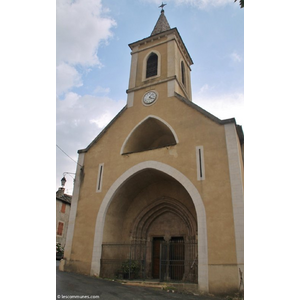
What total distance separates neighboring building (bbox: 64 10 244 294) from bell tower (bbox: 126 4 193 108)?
0.07m

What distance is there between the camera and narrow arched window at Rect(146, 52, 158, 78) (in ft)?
47.6

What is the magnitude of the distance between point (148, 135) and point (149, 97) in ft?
6.07

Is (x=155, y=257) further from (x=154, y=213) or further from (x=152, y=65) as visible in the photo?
(x=152, y=65)

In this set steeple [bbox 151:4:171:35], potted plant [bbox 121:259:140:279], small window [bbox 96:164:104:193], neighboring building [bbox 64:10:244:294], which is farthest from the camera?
steeple [bbox 151:4:171:35]

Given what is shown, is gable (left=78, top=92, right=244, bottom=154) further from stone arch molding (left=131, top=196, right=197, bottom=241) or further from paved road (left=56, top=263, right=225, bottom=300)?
paved road (left=56, top=263, right=225, bottom=300)

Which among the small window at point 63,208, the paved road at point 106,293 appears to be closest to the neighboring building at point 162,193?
the paved road at point 106,293

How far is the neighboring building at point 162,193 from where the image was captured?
29.9 ft

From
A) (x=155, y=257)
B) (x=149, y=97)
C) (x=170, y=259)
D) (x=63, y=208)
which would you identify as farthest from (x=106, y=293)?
(x=63, y=208)

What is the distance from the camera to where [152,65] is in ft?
48.8

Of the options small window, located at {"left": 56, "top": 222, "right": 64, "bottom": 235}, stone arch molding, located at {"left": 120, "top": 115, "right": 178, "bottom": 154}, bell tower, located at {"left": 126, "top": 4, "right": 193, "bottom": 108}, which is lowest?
small window, located at {"left": 56, "top": 222, "right": 64, "bottom": 235}

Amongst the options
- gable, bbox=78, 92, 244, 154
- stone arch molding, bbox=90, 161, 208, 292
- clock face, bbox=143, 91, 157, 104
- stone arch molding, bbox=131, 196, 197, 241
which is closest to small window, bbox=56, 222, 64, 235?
Answer: gable, bbox=78, 92, 244, 154

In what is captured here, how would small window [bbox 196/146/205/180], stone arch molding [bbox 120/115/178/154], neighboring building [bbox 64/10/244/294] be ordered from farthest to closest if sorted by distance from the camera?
1. stone arch molding [bbox 120/115/178/154]
2. small window [bbox 196/146/205/180]
3. neighboring building [bbox 64/10/244/294]
